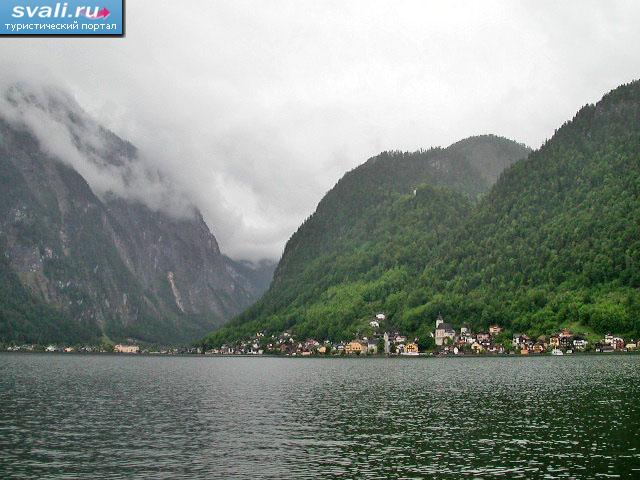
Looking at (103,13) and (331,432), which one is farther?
(103,13)

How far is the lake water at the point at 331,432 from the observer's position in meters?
40.8

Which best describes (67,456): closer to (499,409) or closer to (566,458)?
(566,458)

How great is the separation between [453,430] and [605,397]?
28526 millimetres

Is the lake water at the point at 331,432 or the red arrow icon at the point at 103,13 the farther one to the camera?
the red arrow icon at the point at 103,13

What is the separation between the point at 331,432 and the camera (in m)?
55.8

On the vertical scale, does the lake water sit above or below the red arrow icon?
below

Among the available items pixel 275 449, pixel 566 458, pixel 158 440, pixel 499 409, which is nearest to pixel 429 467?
pixel 566 458

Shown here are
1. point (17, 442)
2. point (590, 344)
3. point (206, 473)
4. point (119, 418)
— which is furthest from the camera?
point (590, 344)

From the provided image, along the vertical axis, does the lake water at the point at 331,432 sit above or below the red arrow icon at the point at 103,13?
below

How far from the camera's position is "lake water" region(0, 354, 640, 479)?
40812 millimetres

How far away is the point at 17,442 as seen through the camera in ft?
164

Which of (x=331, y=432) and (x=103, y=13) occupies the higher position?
(x=103, y=13)

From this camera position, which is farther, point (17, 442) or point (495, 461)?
point (17, 442)

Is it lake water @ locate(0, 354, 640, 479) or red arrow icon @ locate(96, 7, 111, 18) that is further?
red arrow icon @ locate(96, 7, 111, 18)
